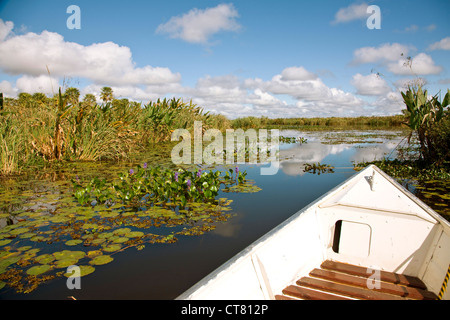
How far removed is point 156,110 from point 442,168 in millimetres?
11749

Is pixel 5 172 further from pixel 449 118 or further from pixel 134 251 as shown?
pixel 449 118

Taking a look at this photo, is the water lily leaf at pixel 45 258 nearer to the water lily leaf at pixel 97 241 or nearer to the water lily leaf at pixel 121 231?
the water lily leaf at pixel 97 241

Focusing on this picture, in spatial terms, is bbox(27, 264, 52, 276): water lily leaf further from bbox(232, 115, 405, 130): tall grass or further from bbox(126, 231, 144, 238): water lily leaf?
bbox(232, 115, 405, 130): tall grass

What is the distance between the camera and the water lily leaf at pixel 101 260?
315 centimetres

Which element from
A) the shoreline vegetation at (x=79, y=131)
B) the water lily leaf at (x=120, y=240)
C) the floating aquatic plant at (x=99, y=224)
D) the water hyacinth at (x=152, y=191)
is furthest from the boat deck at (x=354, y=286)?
the shoreline vegetation at (x=79, y=131)

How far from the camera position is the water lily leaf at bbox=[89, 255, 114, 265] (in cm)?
315

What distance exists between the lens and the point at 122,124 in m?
10.7

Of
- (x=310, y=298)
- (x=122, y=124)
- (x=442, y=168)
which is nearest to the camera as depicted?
(x=310, y=298)

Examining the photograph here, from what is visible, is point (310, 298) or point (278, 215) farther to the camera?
point (278, 215)

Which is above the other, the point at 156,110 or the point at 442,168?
the point at 156,110

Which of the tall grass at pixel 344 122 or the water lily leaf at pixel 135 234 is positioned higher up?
the tall grass at pixel 344 122

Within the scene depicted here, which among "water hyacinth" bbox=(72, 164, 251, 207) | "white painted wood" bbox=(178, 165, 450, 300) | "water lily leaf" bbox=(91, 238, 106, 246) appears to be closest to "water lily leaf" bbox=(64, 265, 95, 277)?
"water lily leaf" bbox=(91, 238, 106, 246)

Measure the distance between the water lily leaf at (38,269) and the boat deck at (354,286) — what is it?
238 cm
